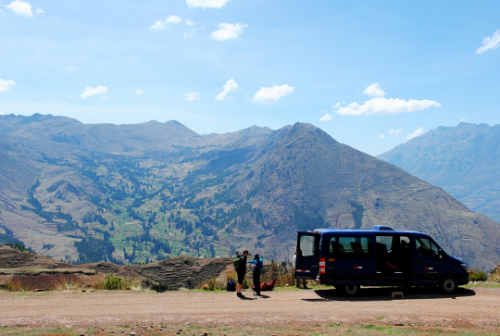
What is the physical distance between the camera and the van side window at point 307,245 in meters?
15.4

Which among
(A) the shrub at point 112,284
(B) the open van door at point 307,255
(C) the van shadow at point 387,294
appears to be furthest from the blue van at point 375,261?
(A) the shrub at point 112,284

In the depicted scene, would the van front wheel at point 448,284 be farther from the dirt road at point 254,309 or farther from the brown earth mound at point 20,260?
the brown earth mound at point 20,260

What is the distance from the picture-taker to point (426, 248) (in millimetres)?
14945

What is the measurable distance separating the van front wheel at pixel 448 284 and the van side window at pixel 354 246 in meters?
3.53

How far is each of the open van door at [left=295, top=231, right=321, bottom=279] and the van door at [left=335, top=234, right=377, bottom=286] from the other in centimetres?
95

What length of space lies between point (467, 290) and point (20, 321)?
57.2ft

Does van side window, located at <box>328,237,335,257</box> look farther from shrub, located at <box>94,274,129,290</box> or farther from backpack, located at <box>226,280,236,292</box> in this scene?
shrub, located at <box>94,274,129,290</box>

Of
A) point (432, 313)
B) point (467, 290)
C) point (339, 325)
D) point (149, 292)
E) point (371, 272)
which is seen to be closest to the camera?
point (339, 325)

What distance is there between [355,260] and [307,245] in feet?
6.81

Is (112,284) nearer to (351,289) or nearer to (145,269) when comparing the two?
(145,269)

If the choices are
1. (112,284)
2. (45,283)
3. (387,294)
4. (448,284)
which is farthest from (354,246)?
(45,283)

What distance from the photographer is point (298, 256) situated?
15477 millimetres

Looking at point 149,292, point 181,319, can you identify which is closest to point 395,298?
point 181,319

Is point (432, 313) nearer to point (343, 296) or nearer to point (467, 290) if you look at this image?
point (343, 296)
